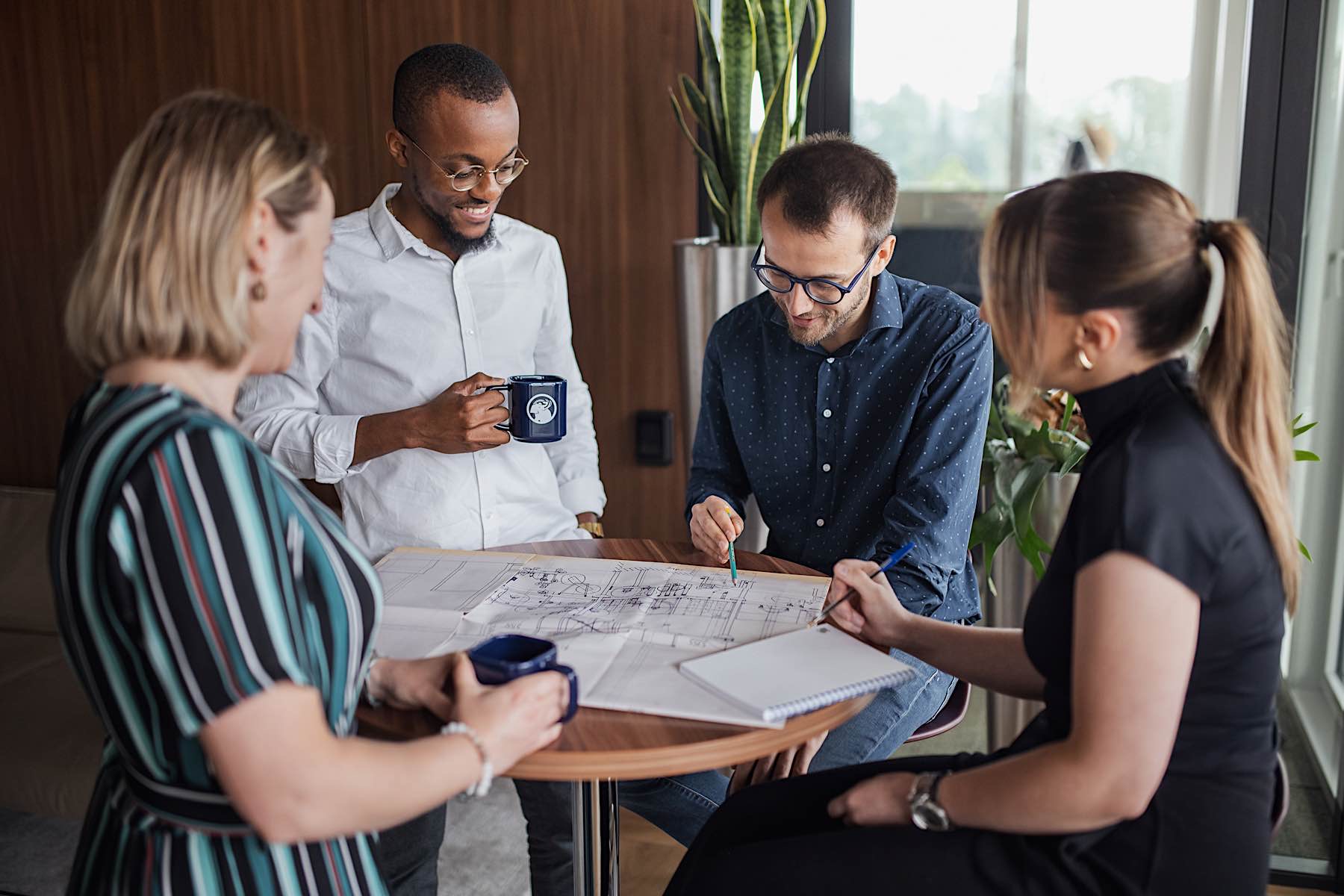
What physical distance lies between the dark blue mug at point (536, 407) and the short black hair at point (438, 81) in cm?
57

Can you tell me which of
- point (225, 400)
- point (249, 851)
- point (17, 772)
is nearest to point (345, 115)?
point (17, 772)

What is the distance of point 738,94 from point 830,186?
0.86 metres

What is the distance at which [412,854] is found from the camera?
2.01 meters

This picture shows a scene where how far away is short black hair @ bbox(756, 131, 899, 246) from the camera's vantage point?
1.88m

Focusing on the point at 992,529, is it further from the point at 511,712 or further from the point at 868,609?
the point at 511,712

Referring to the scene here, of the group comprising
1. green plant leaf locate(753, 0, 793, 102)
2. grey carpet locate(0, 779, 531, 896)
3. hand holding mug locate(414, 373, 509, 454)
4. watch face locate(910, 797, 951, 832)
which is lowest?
grey carpet locate(0, 779, 531, 896)

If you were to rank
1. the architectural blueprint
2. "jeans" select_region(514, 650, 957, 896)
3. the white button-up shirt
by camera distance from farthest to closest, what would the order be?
the white button-up shirt, "jeans" select_region(514, 650, 957, 896), the architectural blueprint

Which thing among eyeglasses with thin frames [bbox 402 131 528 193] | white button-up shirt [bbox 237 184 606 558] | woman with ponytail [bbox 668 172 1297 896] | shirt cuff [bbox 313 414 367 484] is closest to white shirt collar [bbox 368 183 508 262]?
A: white button-up shirt [bbox 237 184 606 558]

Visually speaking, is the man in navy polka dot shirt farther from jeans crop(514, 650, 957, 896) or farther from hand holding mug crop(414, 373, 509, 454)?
hand holding mug crop(414, 373, 509, 454)

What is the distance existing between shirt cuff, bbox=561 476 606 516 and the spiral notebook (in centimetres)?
99

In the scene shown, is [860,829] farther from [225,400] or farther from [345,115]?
[345,115]

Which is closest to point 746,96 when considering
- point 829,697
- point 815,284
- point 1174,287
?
point 815,284

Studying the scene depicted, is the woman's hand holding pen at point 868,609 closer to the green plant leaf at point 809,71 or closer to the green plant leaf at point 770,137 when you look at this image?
the green plant leaf at point 770,137

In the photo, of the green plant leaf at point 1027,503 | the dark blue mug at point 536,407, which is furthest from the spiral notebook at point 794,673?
the green plant leaf at point 1027,503
